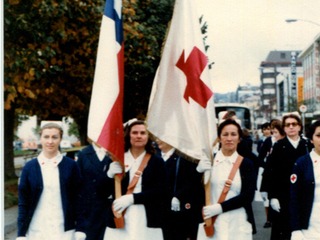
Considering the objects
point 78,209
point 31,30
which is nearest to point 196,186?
point 78,209

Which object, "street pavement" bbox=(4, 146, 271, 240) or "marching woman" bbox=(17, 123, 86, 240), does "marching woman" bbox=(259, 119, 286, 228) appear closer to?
"street pavement" bbox=(4, 146, 271, 240)

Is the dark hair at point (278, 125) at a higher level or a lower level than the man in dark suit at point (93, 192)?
higher

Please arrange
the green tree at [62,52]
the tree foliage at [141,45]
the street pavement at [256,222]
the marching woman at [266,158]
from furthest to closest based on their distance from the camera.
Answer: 1. the tree foliage at [141,45]
2. the green tree at [62,52]
3. the street pavement at [256,222]
4. the marching woman at [266,158]

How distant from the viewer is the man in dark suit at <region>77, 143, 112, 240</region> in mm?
5582

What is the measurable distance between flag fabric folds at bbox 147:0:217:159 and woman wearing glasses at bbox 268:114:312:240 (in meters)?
1.93

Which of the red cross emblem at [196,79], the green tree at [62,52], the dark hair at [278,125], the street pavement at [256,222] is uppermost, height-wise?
the green tree at [62,52]

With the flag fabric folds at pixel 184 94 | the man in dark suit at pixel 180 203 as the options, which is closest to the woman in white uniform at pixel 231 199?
the flag fabric folds at pixel 184 94

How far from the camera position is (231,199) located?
416 cm

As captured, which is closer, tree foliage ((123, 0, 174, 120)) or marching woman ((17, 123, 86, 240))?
marching woman ((17, 123, 86, 240))

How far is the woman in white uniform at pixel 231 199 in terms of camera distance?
4.16 metres

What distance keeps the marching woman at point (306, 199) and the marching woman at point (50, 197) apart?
6.33 feet

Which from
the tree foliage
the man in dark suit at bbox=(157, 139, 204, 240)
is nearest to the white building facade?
the tree foliage

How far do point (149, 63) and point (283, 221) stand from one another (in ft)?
36.6

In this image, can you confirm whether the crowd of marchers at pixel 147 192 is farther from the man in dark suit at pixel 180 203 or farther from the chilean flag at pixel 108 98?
the man in dark suit at pixel 180 203
